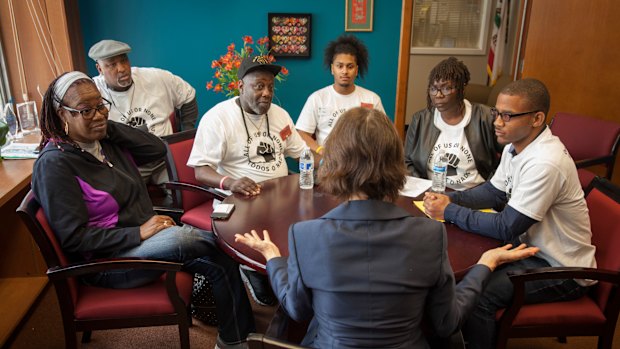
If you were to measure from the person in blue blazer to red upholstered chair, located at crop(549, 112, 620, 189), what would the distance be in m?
2.25

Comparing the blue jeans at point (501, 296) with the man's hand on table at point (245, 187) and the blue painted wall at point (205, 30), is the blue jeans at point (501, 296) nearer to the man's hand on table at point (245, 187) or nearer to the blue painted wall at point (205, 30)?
the man's hand on table at point (245, 187)

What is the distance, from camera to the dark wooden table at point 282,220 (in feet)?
5.23

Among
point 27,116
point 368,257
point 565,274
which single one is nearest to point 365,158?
point 368,257

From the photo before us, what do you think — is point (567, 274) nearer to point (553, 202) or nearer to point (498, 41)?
point (553, 202)

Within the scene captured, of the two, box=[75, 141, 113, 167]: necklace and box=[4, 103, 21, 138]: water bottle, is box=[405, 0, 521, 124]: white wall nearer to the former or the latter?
box=[4, 103, 21, 138]: water bottle

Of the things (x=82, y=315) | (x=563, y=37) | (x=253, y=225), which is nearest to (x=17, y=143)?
(x=82, y=315)

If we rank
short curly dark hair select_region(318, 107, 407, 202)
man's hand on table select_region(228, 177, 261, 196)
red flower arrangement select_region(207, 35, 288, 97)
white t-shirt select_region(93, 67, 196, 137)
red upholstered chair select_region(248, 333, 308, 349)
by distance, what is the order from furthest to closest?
red flower arrangement select_region(207, 35, 288, 97)
white t-shirt select_region(93, 67, 196, 137)
man's hand on table select_region(228, 177, 261, 196)
short curly dark hair select_region(318, 107, 407, 202)
red upholstered chair select_region(248, 333, 308, 349)

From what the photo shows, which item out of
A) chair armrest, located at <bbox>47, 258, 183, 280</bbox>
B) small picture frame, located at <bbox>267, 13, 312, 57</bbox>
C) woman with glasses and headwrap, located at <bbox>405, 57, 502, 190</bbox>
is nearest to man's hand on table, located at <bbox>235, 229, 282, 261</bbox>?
chair armrest, located at <bbox>47, 258, 183, 280</bbox>

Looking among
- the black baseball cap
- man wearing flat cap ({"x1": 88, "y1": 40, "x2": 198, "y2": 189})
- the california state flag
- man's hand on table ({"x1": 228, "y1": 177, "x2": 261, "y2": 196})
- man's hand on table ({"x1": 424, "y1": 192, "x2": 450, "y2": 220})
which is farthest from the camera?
the california state flag

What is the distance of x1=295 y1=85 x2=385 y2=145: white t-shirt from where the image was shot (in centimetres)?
328

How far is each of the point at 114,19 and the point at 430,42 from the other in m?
4.42

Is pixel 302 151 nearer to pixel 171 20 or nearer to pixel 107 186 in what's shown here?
pixel 107 186

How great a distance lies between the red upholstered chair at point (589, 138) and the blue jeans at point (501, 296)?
4.90ft

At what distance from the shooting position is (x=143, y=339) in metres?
2.30
